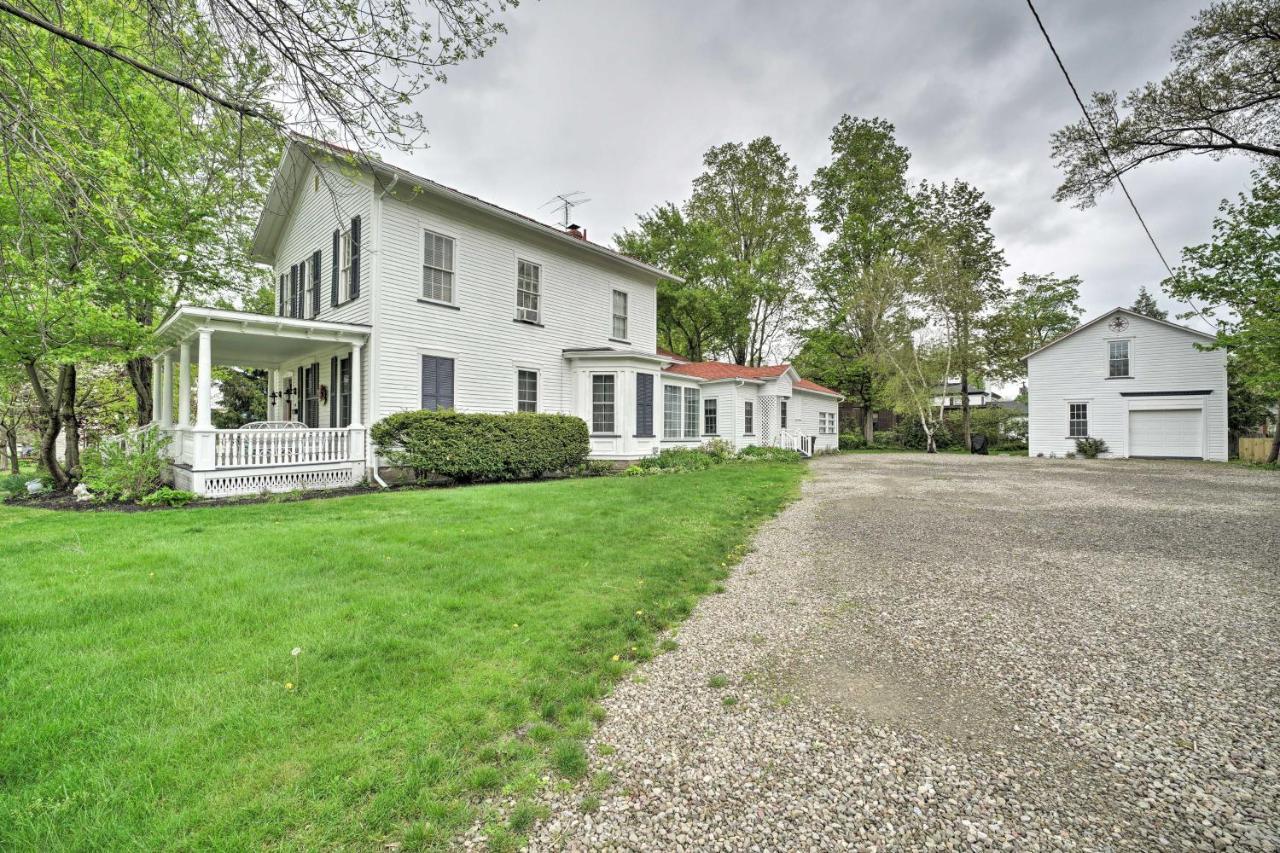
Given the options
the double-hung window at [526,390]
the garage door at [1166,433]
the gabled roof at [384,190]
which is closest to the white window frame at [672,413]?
the gabled roof at [384,190]

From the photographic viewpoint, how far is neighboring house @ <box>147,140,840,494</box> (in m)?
10.0

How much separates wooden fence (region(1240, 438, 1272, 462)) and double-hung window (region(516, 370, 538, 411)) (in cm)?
2529

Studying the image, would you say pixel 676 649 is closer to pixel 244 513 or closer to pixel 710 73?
pixel 244 513

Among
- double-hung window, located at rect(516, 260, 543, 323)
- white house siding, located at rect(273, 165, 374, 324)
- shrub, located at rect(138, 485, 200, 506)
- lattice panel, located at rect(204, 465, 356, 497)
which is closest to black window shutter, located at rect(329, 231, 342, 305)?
white house siding, located at rect(273, 165, 374, 324)

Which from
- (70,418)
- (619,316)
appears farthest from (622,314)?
(70,418)

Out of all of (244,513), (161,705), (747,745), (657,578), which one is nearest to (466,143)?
(657,578)

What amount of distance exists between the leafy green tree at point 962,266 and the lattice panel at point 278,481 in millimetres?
25990

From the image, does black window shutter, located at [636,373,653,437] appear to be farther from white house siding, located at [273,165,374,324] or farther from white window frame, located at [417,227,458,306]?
white house siding, located at [273,165,374,324]

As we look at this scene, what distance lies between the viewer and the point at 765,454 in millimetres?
18484

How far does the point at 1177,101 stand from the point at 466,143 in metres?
15.7

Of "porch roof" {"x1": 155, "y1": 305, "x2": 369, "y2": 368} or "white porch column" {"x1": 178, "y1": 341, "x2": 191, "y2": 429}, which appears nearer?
"porch roof" {"x1": 155, "y1": 305, "x2": 369, "y2": 368}

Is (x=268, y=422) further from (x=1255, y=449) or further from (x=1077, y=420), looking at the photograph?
(x=1255, y=449)

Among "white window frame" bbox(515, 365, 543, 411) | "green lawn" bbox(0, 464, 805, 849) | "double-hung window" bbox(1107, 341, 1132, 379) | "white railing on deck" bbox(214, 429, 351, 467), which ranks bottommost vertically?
"green lawn" bbox(0, 464, 805, 849)

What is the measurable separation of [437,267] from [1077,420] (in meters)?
25.0
